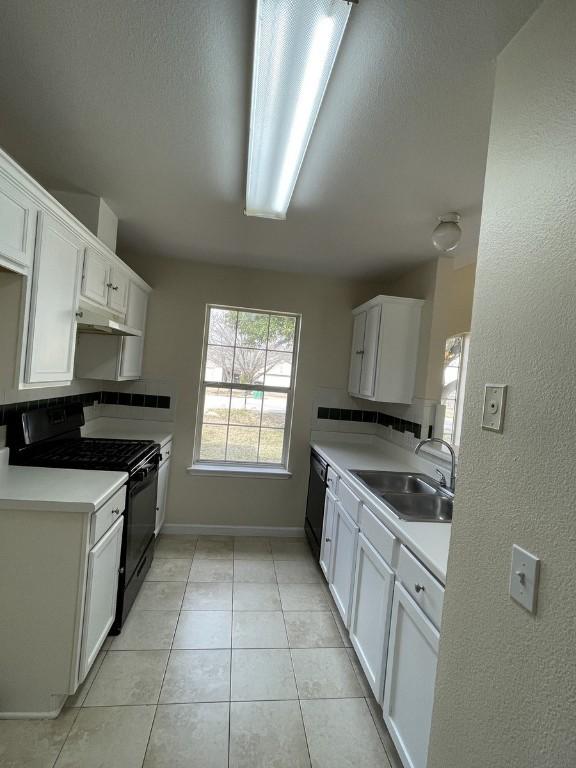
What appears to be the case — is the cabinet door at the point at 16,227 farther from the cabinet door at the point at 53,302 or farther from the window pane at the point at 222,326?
the window pane at the point at 222,326

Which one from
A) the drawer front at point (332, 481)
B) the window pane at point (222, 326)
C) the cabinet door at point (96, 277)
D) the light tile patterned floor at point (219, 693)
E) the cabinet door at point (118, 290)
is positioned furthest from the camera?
the window pane at point (222, 326)

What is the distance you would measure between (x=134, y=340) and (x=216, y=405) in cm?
92

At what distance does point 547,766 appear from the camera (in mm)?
669

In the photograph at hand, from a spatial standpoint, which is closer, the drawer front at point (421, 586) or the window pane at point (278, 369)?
the drawer front at point (421, 586)

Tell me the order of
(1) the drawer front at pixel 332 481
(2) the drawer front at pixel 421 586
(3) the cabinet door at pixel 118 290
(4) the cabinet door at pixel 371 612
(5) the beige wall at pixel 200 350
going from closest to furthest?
(2) the drawer front at pixel 421 586 → (4) the cabinet door at pixel 371 612 → (3) the cabinet door at pixel 118 290 → (1) the drawer front at pixel 332 481 → (5) the beige wall at pixel 200 350

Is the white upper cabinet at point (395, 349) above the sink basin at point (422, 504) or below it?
above

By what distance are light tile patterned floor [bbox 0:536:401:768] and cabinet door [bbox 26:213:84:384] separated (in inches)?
56.5

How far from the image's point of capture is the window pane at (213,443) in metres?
3.63

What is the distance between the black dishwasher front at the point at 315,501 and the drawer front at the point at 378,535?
2.96ft

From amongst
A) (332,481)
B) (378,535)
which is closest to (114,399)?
(332,481)

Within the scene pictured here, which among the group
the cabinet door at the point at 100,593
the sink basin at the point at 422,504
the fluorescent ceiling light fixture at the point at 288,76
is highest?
the fluorescent ceiling light fixture at the point at 288,76

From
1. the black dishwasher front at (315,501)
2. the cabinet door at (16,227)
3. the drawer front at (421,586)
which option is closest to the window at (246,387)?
the black dishwasher front at (315,501)

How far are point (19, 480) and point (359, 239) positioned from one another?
2.36 metres

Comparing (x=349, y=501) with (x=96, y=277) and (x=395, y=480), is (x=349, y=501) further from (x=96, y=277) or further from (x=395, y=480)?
(x=96, y=277)
